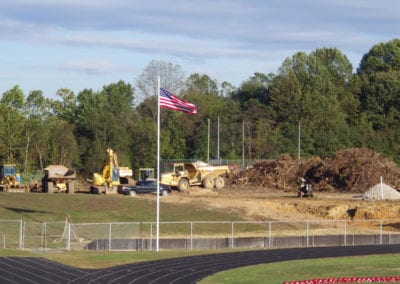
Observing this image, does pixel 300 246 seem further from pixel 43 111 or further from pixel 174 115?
pixel 174 115

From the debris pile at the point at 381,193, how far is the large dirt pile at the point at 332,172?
674 cm

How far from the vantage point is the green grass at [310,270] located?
126 ft

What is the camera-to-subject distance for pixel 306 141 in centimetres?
11888

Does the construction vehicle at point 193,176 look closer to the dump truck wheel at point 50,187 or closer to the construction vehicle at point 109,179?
the construction vehicle at point 109,179

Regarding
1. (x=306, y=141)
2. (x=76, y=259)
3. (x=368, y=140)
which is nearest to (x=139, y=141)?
(x=306, y=141)

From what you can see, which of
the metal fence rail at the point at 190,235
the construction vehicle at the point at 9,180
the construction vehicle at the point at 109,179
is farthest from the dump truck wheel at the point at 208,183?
the metal fence rail at the point at 190,235

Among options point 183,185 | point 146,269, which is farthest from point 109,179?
point 146,269

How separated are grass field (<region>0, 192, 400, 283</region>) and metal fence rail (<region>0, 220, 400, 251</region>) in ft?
8.51

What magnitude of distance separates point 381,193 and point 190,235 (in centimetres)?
2518

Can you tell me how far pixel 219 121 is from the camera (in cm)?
12600

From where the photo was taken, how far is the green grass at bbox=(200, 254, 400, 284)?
38.5 metres

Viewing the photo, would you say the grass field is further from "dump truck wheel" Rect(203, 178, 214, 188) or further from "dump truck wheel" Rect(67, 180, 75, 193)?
"dump truck wheel" Rect(203, 178, 214, 188)

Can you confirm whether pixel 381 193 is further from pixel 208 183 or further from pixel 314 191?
pixel 208 183

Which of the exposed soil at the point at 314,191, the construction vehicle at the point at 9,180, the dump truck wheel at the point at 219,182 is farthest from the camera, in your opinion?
the dump truck wheel at the point at 219,182
